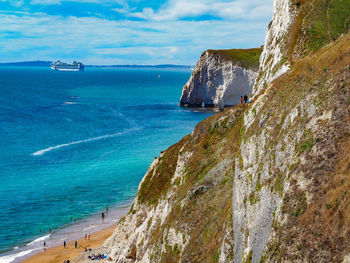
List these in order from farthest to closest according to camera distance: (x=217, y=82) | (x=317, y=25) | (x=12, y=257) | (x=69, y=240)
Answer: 1. (x=217, y=82)
2. (x=69, y=240)
3. (x=12, y=257)
4. (x=317, y=25)

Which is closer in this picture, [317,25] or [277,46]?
[317,25]

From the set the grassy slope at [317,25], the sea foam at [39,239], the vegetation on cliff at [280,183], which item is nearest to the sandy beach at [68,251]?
the sea foam at [39,239]

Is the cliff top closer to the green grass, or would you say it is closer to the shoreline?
the shoreline

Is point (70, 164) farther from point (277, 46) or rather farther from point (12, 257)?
point (277, 46)

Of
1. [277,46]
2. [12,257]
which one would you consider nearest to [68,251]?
[12,257]

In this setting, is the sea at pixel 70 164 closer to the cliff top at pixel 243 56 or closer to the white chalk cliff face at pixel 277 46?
the cliff top at pixel 243 56

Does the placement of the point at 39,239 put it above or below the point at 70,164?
below
